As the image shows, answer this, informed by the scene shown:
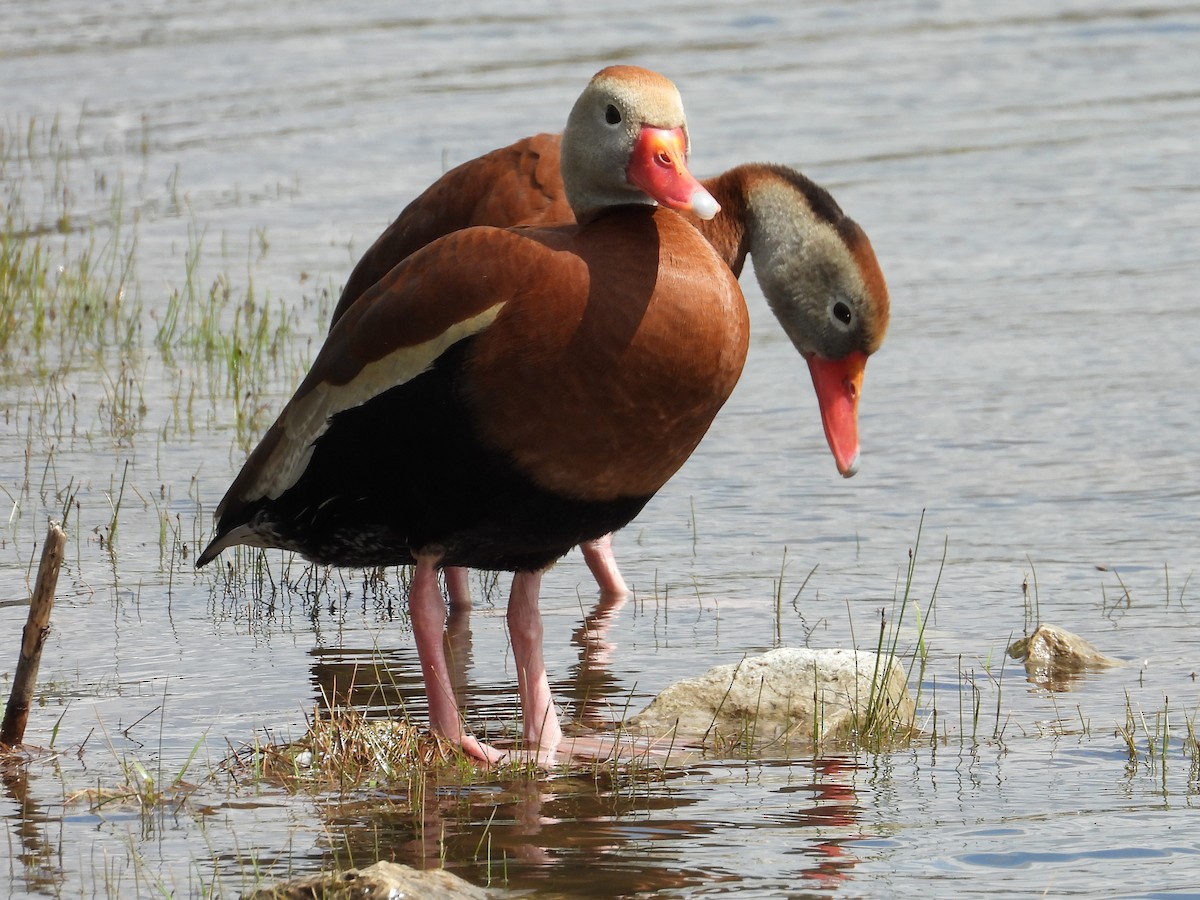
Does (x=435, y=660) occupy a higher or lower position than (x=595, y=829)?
higher

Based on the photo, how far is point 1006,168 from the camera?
14.9 m

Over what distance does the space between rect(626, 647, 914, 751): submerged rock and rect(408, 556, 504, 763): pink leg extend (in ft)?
1.70

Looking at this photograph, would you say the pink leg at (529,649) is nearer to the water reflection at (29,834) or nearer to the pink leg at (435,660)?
the pink leg at (435,660)

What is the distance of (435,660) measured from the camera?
5504mm

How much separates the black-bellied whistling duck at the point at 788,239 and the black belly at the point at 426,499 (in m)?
0.97

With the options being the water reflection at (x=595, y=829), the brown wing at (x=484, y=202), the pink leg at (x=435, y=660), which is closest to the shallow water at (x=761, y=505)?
the water reflection at (x=595, y=829)

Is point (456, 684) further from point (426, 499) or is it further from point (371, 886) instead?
point (371, 886)

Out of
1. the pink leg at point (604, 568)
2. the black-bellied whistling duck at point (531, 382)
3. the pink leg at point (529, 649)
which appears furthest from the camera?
the pink leg at point (604, 568)

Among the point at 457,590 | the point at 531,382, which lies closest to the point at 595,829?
the point at 531,382

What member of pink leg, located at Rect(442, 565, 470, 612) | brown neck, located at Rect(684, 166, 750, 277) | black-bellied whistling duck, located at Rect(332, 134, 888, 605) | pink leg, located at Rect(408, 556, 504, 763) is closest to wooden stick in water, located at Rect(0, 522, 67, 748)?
pink leg, located at Rect(408, 556, 504, 763)

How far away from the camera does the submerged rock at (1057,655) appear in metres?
6.09

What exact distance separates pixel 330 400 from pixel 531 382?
2.41 ft

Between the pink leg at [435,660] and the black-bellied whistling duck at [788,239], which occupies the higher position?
the black-bellied whistling duck at [788,239]

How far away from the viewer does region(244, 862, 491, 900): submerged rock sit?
394 cm
